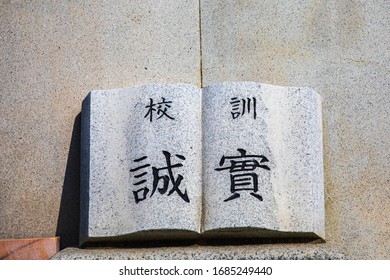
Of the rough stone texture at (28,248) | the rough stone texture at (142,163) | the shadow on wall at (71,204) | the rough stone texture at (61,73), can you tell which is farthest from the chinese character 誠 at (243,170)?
the rough stone texture at (28,248)

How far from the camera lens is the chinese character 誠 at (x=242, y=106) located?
199 inches

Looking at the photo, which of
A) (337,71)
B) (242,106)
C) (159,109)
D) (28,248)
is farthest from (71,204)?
(337,71)

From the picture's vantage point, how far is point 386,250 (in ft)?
16.9

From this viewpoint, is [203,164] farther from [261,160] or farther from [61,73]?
[61,73]

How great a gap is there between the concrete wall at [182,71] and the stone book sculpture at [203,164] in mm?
255

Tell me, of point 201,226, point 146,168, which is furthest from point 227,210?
point 146,168

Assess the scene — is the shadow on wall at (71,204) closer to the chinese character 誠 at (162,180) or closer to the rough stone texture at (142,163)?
the rough stone texture at (142,163)

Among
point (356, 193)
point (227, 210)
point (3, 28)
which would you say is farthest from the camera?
point (3, 28)

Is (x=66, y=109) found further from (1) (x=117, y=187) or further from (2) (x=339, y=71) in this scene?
(2) (x=339, y=71)

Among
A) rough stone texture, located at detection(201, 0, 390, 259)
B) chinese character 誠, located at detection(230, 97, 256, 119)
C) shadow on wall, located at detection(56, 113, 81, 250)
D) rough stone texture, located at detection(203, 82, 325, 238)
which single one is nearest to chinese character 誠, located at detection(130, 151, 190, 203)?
rough stone texture, located at detection(203, 82, 325, 238)

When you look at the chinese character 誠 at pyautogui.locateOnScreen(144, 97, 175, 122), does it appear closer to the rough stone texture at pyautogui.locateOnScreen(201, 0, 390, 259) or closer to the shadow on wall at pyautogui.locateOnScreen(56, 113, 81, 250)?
the rough stone texture at pyautogui.locateOnScreen(201, 0, 390, 259)

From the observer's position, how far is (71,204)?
5.37 meters

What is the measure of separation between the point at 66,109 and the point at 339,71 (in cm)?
174

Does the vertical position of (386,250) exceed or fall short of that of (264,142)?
it falls short
